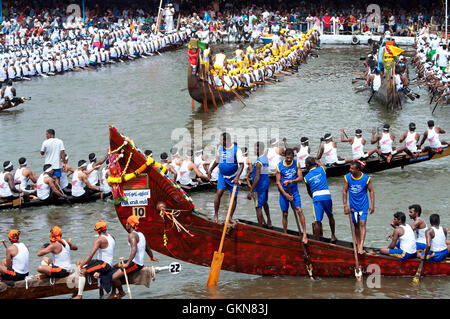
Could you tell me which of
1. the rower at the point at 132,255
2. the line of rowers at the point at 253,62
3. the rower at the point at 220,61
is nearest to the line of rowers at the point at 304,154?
the rower at the point at 132,255

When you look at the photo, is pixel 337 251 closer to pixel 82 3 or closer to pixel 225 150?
pixel 225 150

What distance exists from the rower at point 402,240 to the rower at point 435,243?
22 centimetres

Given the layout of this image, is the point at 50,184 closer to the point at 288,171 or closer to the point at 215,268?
the point at 215,268

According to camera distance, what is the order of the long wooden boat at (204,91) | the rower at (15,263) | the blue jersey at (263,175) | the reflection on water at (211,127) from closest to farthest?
1. the rower at (15,263)
2. the reflection on water at (211,127)
3. the blue jersey at (263,175)
4. the long wooden boat at (204,91)

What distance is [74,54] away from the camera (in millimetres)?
35844

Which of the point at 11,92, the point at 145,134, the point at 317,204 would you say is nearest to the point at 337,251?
the point at 317,204

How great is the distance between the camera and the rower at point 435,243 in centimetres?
1188

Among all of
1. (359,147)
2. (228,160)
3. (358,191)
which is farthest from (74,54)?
(358,191)

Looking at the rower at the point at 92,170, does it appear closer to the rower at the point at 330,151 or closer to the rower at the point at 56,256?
the rower at the point at 330,151

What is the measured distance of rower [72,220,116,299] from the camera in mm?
10820

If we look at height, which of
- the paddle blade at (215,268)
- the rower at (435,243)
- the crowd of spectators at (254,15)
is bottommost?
the paddle blade at (215,268)

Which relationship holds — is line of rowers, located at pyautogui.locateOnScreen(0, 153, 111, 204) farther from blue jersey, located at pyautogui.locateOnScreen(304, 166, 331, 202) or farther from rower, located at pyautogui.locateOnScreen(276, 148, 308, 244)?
blue jersey, located at pyautogui.locateOnScreen(304, 166, 331, 202)

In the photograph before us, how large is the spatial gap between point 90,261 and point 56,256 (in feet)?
1.80

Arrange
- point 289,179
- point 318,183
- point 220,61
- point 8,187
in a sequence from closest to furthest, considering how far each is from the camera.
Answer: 1. point 318,183
2. point 289,179
3. point 8,187
4. point 220,61
